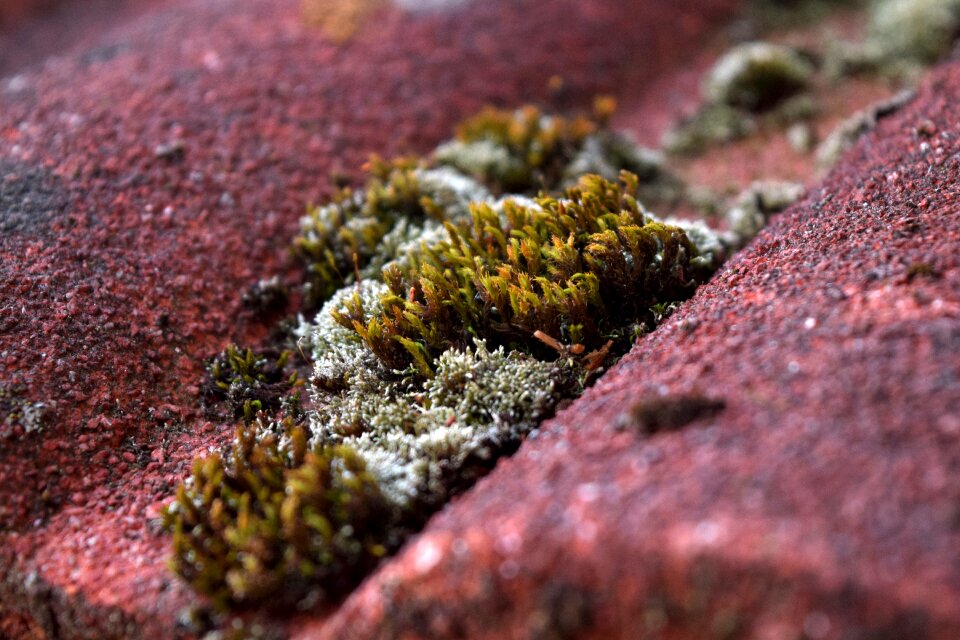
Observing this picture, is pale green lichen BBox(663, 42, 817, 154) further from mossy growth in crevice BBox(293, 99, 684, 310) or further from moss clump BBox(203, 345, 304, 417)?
moss clump BBox(203, 345, 304, 417)

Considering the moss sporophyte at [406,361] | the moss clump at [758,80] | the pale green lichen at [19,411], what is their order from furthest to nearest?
the moss clump at [758,80]
the pale green lichen at [19,411]
the moss sporophyte at [406,361]

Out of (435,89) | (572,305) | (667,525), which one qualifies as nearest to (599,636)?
(667,525)

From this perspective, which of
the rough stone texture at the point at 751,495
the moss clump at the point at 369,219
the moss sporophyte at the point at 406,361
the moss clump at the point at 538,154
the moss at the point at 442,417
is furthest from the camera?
Result: the moss clump at the point at 538,154

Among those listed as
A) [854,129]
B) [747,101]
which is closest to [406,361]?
[854,129]

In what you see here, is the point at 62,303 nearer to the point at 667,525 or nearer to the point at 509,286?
the point at 509,286

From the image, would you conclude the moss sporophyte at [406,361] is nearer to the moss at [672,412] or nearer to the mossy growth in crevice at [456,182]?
the mossy growth in crevice at [456,182]

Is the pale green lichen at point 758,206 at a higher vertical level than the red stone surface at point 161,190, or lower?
lower

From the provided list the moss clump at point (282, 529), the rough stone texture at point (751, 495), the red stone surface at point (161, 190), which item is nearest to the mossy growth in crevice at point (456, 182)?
the red stone surface at point (161, 190)
